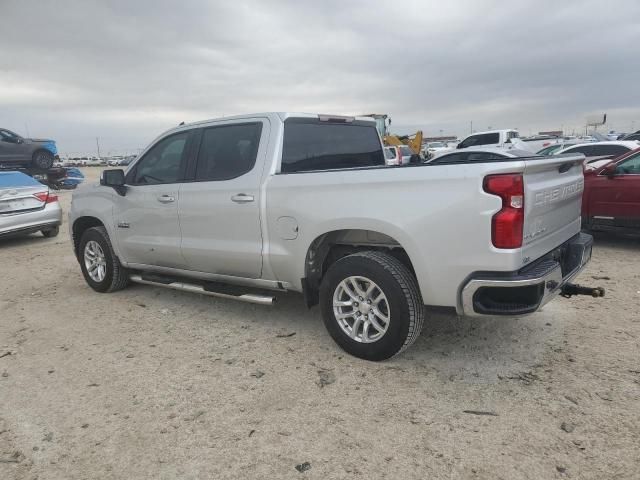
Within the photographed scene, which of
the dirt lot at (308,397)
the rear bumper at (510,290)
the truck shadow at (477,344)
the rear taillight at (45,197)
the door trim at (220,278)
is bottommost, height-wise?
the truck shadow at (477,344)

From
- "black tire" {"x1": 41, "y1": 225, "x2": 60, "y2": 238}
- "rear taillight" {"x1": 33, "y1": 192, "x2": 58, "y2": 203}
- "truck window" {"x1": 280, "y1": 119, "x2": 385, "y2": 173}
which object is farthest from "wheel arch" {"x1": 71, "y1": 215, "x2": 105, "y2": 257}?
"black tire" {"x1": 41, "y1": 225, "x2": 60, "y2": 238}

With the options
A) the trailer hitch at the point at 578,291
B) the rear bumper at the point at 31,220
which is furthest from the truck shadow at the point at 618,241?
the rear bumper at the point at 31,220

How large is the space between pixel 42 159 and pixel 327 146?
1840 centimetres

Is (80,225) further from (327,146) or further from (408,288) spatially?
(408,288)

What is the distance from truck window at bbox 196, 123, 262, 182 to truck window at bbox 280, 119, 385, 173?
0.29 meters

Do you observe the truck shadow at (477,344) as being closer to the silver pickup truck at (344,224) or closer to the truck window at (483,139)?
the silver pickup truck at (344,224)

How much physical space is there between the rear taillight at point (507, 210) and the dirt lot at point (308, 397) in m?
1.02

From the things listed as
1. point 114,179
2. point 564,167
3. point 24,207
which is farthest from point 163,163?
point 24,207

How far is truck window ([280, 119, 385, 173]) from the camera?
4.10m

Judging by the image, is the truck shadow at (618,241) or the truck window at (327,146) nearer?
the truck window at (327,146)

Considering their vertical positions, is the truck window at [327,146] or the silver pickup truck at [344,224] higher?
the truck window at [327,146]

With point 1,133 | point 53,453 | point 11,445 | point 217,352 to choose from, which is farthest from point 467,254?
point 1,133

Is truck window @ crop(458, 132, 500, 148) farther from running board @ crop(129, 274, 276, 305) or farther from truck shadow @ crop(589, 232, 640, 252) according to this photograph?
running board @ crop(129, 274, 276, 305)

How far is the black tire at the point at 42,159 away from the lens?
18672mm
